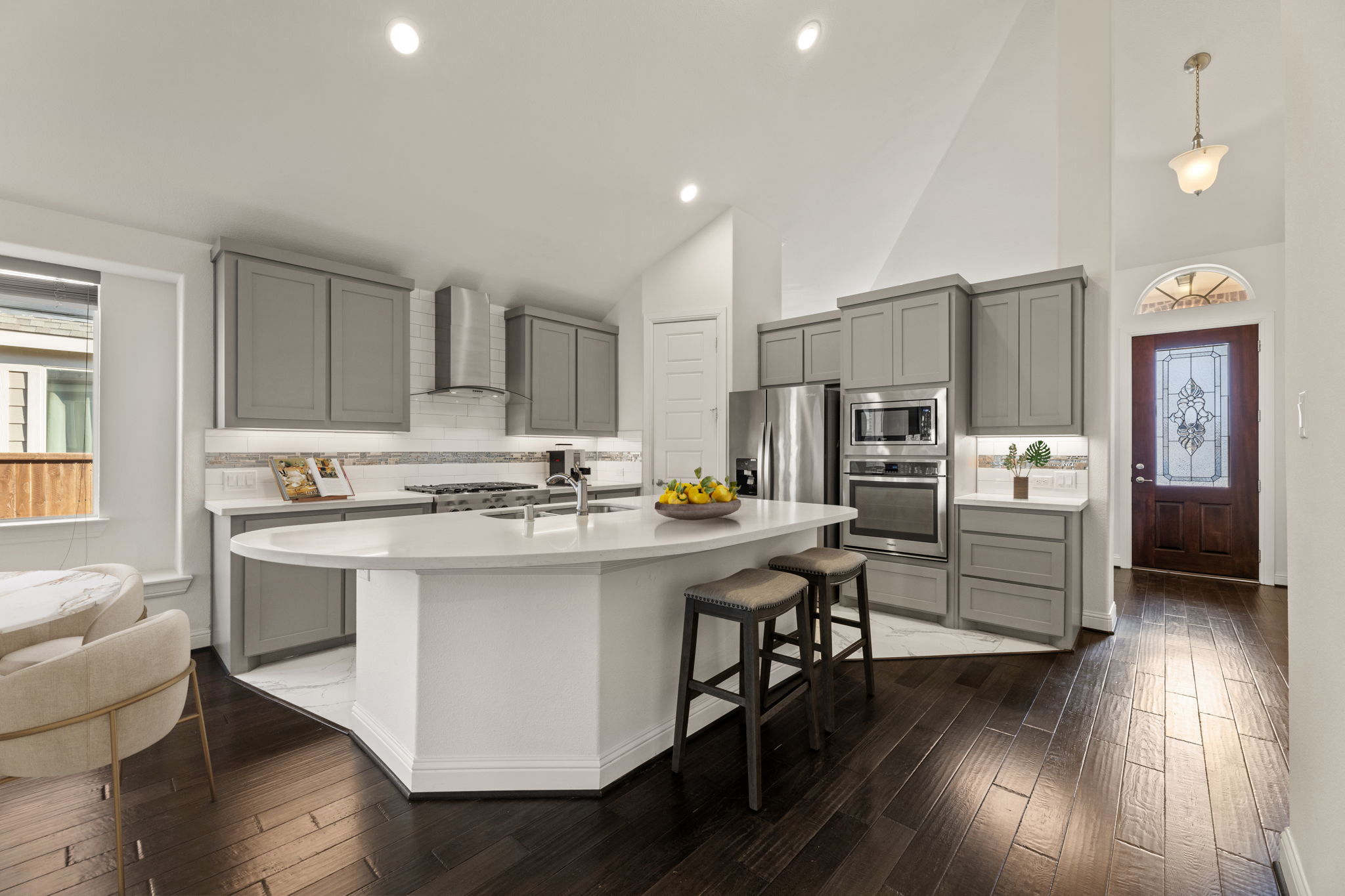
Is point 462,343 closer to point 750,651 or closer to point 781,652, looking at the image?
point 781,652

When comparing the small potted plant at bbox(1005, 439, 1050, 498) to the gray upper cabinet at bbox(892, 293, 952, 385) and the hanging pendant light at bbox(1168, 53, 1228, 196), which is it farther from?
the hanging pendant light at bbox(1168, 53, 1228, 196)

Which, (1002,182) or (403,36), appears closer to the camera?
(403,36)

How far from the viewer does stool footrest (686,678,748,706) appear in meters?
2.04

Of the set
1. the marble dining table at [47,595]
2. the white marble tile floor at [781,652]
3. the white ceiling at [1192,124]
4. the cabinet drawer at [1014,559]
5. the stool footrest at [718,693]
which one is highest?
the white ceiling at [1192,124]

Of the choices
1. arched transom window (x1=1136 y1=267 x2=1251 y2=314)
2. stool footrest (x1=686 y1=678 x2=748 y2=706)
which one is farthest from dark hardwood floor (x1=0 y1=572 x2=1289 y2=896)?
arched transom window (x1=1136 y1=267 x2=1251 y2=314)

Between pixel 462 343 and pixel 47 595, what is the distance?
10.0ft

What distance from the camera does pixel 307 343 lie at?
12.1 feet

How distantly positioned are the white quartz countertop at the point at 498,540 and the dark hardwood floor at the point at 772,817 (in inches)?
32.2

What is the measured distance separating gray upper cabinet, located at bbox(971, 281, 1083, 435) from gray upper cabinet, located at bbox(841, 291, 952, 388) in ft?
1.13

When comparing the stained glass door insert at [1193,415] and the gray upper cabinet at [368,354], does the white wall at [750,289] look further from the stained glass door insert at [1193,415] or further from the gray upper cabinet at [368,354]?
the stained glass door insert at [1193,415]

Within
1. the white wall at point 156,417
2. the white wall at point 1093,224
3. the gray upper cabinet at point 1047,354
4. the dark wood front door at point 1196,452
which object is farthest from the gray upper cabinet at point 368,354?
the dark wood front door at point 1196,452

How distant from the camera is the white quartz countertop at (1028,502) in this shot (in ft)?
11.9

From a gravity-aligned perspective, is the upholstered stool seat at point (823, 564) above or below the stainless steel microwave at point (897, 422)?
below

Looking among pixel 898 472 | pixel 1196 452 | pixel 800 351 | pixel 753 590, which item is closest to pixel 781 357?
pixel 800 351
